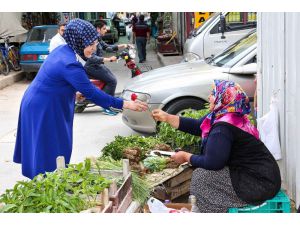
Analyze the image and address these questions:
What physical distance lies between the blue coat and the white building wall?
140 cm

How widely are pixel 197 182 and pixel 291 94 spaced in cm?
110

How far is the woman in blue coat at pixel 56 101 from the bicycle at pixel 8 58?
12.6 meters

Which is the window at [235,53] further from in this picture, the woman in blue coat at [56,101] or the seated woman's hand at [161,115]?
the woman in blue coat at [56,101]

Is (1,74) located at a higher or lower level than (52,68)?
lower

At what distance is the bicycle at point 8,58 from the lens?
17.0m

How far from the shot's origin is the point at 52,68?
4578mm

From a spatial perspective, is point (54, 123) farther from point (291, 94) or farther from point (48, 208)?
point (291, 94)

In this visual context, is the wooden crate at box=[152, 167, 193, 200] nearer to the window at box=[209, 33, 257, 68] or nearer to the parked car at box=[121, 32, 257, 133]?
the parked car at box=[121, 32, 257, 133]

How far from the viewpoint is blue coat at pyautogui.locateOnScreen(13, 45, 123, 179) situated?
15.0ft

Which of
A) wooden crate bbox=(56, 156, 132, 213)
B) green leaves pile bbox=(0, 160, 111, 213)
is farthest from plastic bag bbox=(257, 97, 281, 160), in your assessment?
green leaves pile bbox=(0, 160, 111, 213)

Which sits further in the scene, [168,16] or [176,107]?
[168,16]

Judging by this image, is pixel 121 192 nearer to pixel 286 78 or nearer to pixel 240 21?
pixel 286 78
